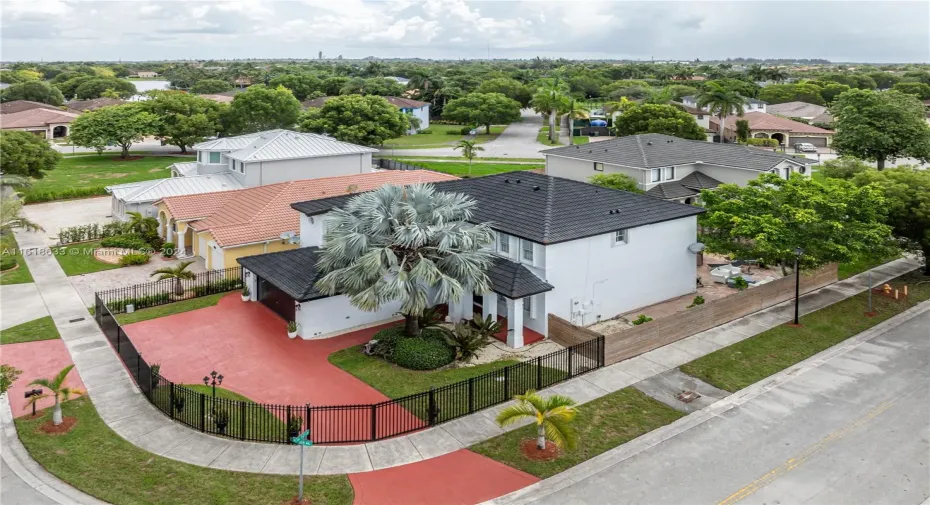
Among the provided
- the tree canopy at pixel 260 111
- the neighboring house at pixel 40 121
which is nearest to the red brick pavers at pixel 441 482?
the tree canopy at pixel 260 111

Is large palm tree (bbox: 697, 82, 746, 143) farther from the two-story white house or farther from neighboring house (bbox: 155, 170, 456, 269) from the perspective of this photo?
neighboring house (bbox: 155, 170, 456, 269)

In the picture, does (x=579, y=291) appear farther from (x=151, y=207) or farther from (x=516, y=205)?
(x=151, y=207)

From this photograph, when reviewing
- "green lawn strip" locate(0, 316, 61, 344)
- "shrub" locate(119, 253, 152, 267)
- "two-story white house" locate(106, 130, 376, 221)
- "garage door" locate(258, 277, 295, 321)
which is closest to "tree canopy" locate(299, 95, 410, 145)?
"two-story white house" locate(106, 130, 376, 221)

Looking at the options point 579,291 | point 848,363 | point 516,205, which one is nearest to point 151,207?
point 516,205

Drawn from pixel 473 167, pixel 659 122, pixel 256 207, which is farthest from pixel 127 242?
pixel 659 122

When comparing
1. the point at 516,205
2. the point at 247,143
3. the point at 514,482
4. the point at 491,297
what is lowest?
the point at 514,482

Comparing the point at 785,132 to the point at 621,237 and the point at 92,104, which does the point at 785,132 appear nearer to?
the point at 621,237
